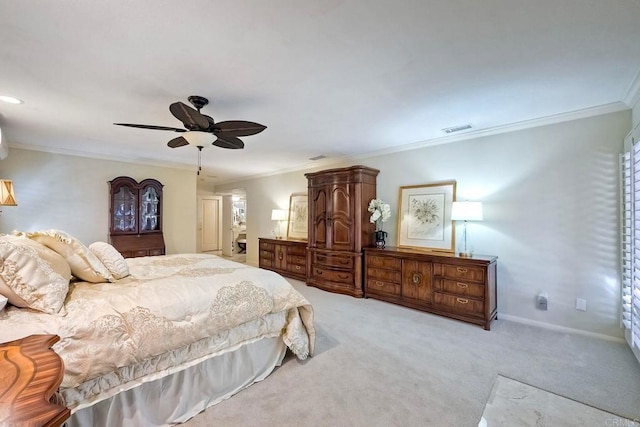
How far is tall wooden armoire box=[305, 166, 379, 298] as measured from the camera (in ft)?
14.5

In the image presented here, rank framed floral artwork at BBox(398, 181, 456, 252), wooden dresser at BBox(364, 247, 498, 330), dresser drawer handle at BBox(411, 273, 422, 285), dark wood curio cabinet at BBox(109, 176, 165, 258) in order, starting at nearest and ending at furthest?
1. wooden dresser at BBox(364, 247, 498, 330)
2. dresser drawer handle at BBox(411, 273, 422, 285)
3. framed floral artwork at BBox(398, 181, 456, 252)
4. dark wood curio cabinet at BBox(109, 176, 165, 258)

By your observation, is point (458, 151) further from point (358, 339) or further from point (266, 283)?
point (266, 283)

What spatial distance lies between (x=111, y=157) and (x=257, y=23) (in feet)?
15.2

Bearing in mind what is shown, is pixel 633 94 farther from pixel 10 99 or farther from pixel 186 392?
pixel 10 99

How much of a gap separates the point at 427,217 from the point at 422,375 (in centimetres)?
234

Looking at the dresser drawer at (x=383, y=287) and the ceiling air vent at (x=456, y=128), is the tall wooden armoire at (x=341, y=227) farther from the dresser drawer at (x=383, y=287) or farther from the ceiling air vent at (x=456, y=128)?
the ceiling air vent at (x=456, y=128)

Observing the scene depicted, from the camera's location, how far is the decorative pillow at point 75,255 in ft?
6.52

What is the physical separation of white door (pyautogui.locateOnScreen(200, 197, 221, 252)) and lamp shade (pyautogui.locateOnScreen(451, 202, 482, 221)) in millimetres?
8144

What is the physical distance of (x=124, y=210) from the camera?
5.00m

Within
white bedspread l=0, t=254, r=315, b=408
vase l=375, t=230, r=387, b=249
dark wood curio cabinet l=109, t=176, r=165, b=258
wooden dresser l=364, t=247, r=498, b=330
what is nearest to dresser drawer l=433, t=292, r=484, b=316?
wooden dresser l=364, t=247, r=498, b=330

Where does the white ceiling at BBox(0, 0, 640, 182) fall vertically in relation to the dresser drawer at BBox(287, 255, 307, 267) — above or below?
above

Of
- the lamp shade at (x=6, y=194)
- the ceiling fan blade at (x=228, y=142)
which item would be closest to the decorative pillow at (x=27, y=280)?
the ceiling fan blade at (x=228, y=142)

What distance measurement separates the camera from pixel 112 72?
2.13 metres

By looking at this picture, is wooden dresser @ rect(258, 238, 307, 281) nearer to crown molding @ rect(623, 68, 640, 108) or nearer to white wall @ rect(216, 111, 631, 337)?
white wall @ rect(216, 111, 631, 337)
